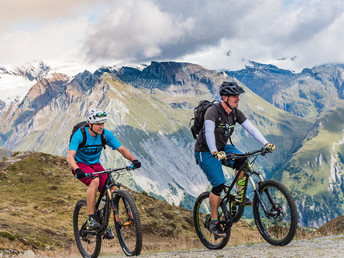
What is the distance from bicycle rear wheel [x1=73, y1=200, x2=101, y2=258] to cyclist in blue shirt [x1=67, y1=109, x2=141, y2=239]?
504 millimetres

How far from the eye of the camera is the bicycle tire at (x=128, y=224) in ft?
32.9

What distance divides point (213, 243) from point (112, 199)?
3710 millimetres

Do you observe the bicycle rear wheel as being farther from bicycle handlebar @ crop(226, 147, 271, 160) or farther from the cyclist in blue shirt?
bicycle handlebar @ crop(226, 147, 271, 160)

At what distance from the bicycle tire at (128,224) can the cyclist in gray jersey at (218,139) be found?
2.33 meters

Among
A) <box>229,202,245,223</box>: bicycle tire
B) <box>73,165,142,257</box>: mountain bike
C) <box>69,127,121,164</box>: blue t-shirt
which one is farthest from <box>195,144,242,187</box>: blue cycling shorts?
<box>69,127,121,164</box>: blue t-shirt

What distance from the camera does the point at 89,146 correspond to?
36.5 feet

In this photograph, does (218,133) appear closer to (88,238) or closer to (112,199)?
(112,199)

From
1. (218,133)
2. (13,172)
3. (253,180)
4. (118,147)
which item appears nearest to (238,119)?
(218,133)

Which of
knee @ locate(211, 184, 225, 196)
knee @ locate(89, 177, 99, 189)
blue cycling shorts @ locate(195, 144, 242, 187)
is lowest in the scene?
knee @ locate(211, 184, 225, 196)

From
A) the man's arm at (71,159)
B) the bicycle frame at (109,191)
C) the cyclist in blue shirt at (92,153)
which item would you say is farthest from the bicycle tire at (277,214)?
the man's arm at (71,159)

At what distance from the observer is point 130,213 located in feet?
33.4

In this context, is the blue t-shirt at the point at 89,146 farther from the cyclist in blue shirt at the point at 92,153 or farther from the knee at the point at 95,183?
the knee at the point at 95,183

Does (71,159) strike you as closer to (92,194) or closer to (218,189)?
(92,194)

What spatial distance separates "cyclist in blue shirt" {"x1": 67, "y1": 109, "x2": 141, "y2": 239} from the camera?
35.2ft
